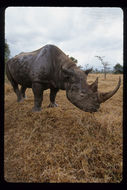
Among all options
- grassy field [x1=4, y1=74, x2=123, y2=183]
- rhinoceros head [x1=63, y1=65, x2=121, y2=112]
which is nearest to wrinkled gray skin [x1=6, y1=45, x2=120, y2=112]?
rhinoceros head [x1=63, y1=65, x2=121, y2=112]

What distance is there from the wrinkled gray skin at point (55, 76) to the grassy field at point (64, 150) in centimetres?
51

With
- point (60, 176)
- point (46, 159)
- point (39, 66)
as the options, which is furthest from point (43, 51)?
point (60, 176)

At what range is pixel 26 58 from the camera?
10.4 ft

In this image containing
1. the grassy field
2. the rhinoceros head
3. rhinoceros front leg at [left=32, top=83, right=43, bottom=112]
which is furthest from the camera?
rhinoceros front leg at [left=32, top=83, right=43, bottom=112]

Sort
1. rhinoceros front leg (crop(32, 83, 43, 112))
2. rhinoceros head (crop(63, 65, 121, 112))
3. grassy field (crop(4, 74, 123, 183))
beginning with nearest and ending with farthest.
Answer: grassy field (crop(4, 74, 123, 183)) → rhinoceros head (crop(63, 65, 121, 112)) → rhinoceros front leg (crop(32, 83, 43, 112))

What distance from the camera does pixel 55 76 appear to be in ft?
8.93

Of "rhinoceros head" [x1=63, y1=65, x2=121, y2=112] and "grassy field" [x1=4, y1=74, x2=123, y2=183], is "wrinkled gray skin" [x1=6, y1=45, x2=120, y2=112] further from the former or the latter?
"grassy field" [x1=4, y1=74, x2=123, y2=183]

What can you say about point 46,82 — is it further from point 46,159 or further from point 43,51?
point 46,159

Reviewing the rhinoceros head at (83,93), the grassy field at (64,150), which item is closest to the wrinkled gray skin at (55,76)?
the rhinoceros head at (83,93)

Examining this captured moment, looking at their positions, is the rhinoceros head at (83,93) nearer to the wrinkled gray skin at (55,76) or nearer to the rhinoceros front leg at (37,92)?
the wrinkled gray skin at (55,76)

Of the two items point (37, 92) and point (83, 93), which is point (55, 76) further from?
point (83, 93)

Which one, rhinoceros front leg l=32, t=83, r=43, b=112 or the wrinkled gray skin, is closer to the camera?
the wrinkled gray skin

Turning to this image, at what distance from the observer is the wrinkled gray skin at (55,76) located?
2.06m

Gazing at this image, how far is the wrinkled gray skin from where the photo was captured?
2.06 metres
